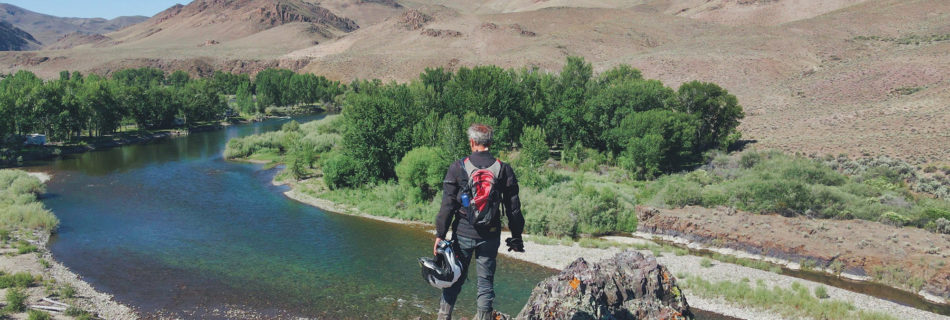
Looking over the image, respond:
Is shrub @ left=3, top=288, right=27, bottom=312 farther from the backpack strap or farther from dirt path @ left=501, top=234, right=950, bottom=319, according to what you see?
dirt path @ left=501, top=234, right=950, bottom=319

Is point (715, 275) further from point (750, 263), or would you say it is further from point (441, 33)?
point (441, 33)

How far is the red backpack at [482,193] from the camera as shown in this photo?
20.7 feet

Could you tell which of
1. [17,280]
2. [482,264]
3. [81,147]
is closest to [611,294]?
[482,264]

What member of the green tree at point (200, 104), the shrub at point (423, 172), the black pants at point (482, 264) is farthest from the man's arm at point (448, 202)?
the green tree at point (200, 104)

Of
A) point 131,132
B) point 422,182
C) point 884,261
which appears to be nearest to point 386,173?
point 422,182

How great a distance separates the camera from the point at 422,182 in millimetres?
32281

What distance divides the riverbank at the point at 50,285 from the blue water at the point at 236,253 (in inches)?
18.7

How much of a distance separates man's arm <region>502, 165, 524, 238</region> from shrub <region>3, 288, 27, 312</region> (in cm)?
1522

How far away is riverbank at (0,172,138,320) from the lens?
15961 mm

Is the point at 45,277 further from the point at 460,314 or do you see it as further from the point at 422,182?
the point at 422,182

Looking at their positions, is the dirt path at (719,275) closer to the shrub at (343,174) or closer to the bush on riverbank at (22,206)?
the shrub at (343,174)

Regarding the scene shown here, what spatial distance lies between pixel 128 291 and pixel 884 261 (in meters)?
26.4

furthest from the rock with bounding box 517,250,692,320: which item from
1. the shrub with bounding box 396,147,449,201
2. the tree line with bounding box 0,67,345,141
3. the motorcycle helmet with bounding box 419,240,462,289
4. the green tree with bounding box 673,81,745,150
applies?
the tree line with bounding box 0,67,345,141

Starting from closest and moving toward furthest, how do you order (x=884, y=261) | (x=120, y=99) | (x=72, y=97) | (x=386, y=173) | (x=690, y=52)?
(x=884, y=261), (x=386, y=173), (x=72, y=97), (x=120, y=99), (x=690, y=52)
